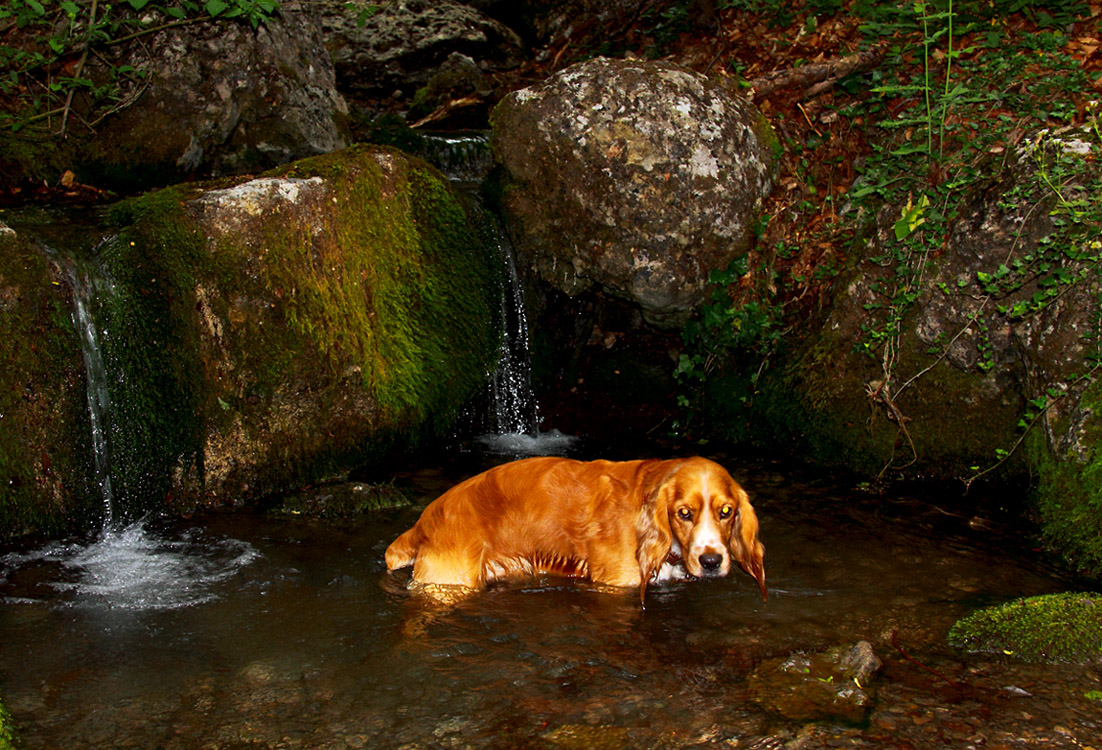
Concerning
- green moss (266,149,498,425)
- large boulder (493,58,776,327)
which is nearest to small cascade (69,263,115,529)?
green moss (266,149,498,425)

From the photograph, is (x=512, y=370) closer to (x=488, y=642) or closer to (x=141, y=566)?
(x=141, y=566)

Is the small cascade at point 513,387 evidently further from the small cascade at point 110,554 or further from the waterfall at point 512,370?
the small cascade at point 110,554

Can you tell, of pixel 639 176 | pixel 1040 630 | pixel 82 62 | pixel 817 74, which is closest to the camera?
pixel 1040 630

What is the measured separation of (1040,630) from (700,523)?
4.71 ft

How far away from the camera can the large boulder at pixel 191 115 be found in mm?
6969

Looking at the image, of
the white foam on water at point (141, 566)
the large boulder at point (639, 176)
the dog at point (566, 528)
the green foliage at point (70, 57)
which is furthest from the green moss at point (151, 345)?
the large boulder at point (639, 176)

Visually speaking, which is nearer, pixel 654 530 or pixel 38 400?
pixel 654 530

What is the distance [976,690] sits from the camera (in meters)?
3.02

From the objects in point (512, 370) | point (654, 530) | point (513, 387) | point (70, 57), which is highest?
point (70, 57)

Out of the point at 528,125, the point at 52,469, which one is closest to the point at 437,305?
the point at 528,125

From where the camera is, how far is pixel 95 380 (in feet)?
16.7

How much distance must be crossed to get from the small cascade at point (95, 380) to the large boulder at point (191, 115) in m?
2.35

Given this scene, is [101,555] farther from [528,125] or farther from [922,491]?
[922,491]

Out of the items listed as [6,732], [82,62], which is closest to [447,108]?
[82,62]
